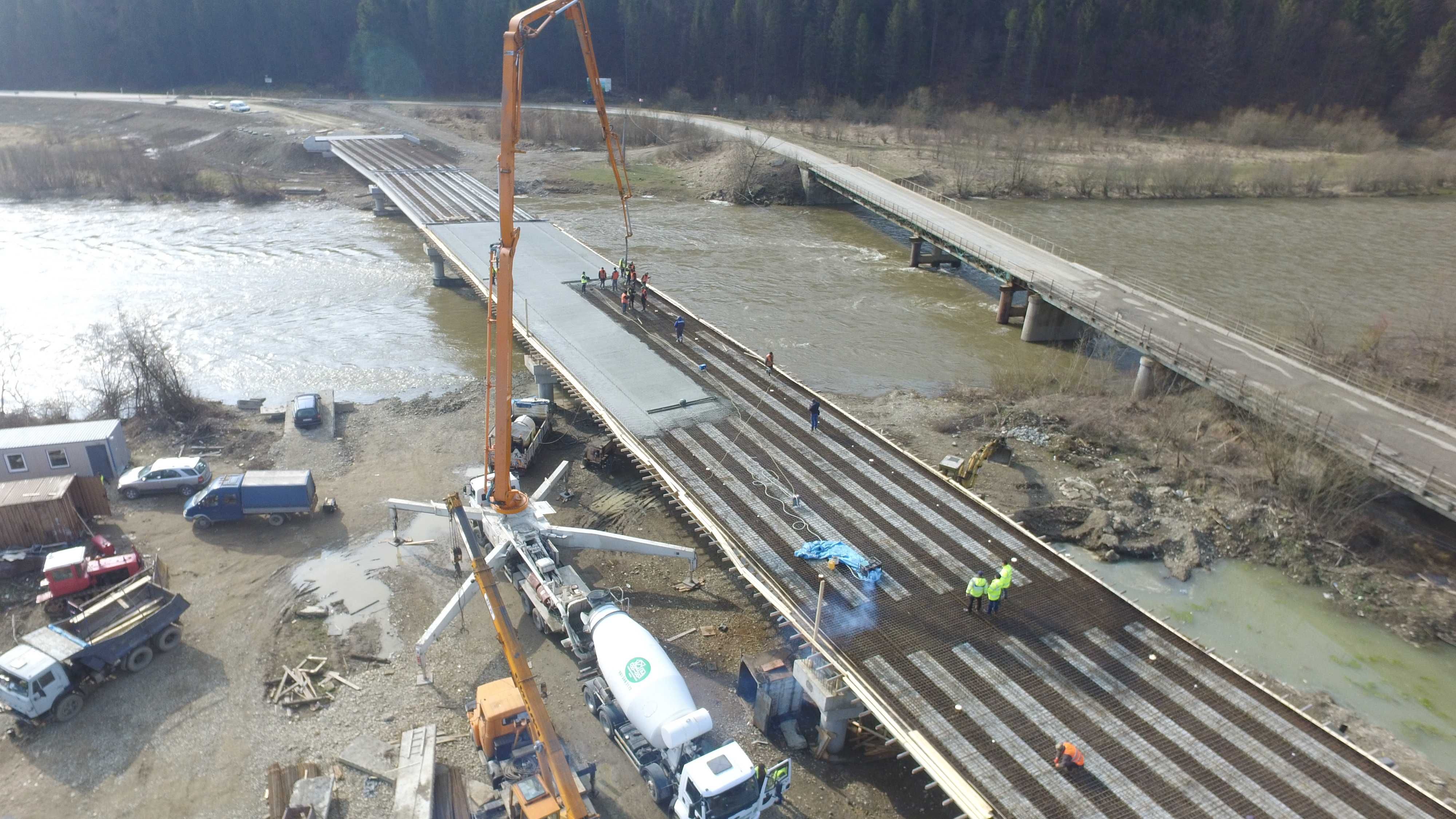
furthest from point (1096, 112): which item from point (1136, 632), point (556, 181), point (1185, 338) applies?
point (1136, 632)

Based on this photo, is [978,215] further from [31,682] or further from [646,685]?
[31,682]

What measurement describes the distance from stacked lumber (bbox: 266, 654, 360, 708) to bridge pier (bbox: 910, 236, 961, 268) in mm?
48586

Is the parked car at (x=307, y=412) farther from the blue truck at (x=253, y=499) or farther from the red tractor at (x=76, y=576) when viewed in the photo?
the red tractor at (x=76, y=576)

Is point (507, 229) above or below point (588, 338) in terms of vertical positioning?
above

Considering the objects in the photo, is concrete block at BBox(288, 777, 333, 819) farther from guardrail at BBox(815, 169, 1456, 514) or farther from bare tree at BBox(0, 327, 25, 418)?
guardrail at BBox(815, 169, 1456, 514)

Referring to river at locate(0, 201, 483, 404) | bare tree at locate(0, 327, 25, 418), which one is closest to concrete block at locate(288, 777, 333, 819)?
river at locate(0, 201, 483, 404)

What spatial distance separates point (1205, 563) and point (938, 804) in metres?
14.4

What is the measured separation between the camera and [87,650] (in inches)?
806

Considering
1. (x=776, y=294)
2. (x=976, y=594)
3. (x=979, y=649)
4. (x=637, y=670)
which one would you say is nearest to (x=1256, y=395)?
(x=976, y=594)

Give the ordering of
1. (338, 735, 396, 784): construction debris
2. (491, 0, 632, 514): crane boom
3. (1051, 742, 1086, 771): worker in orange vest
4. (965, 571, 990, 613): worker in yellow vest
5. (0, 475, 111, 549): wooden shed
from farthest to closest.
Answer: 1. (0, 475, 111, 549): wooden shed
2. (491, 0, 632, 514): crane boom
3. (965, 571, 990, 613): worker in yellow vest
4. (338, 735, 396, 784): construction debris
5. (1051, 742, 1086, 771): worker in orange vest

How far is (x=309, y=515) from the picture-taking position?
28734mm

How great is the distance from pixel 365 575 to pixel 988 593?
18.7 metres

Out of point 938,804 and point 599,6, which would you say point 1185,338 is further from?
point 599,6

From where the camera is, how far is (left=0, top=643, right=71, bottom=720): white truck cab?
1933 centimetres
